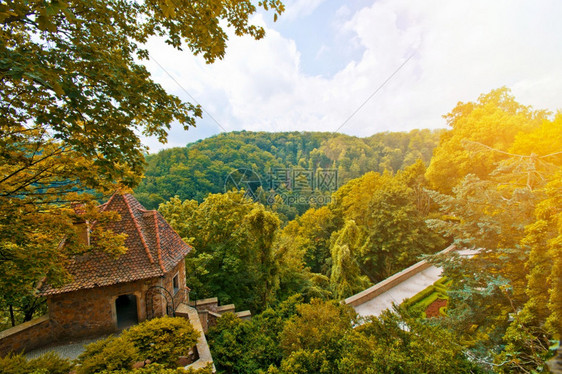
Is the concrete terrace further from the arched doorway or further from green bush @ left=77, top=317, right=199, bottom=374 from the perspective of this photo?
the arched doorway

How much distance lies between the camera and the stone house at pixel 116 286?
7445 mm

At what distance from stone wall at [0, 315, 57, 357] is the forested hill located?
35254 millimetres

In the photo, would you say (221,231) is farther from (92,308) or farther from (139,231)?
(92,308)

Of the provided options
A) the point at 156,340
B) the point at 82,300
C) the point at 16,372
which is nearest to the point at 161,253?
the point at 82,300

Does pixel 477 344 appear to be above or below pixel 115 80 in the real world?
below

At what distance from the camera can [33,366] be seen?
4605mm

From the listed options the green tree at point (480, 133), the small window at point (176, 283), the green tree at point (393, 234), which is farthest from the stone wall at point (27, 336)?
the green tree at point (480, 133)

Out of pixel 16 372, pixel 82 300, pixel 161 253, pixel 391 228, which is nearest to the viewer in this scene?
pixel 16 372

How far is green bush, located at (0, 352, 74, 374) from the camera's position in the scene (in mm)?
4426

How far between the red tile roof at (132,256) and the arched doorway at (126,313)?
2099 mm

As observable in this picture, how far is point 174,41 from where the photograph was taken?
4109 millimetres

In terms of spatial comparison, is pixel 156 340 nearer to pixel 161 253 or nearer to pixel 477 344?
pixel 161 253

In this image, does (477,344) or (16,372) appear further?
(477,344)

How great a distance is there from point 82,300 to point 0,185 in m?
5.64
